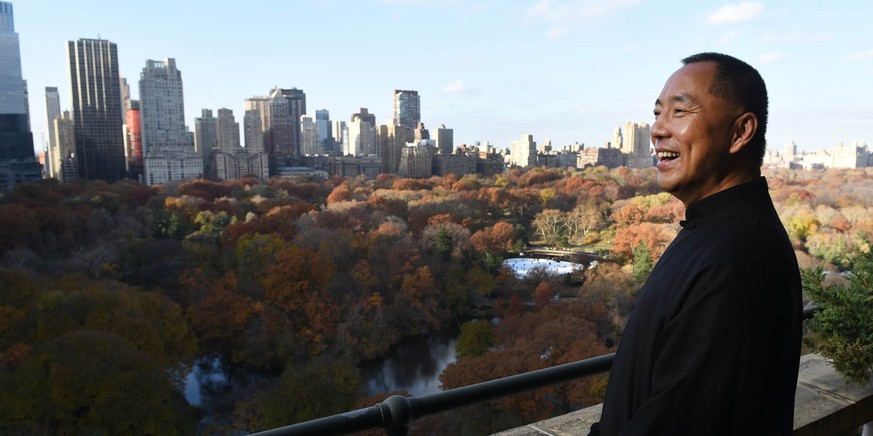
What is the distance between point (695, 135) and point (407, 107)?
237 feet

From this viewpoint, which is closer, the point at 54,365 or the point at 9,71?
the point at 54,365

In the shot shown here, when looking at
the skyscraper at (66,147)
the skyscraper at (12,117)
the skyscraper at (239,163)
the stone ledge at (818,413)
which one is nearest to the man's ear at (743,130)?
the stone ledge at (818,413)

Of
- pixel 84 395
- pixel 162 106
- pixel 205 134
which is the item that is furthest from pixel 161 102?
pixel 84 395

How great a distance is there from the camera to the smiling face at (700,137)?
79 cm

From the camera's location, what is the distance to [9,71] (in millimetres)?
40625

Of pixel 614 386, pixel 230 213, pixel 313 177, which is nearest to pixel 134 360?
pixel 614 386

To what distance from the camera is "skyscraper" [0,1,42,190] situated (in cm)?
3638

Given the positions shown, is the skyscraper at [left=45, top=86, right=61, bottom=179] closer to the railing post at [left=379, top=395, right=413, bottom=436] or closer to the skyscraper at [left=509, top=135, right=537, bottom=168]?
the skyscraper at [left=509, top=135, right=537, bottom=168]

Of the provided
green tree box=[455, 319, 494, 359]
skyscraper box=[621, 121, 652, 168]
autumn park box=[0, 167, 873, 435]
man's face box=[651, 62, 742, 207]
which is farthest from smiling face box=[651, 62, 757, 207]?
skyscraper box=[621, 121, 652, 168]

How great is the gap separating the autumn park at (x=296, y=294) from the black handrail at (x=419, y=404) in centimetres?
215

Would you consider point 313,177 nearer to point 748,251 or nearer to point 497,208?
point 497,208

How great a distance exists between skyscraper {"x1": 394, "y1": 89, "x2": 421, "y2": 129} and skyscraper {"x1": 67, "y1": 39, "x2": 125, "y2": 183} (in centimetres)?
2975

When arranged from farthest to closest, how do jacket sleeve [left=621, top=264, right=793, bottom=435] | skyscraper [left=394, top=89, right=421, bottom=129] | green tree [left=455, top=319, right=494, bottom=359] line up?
1. skyscraper [left=394, top=89, right=421, bottom=129]
2. green tree [left=455, top=319, right=494, bottom=359]
3. jacket sleeve [left=621, top=264, right=793, bottom=435]

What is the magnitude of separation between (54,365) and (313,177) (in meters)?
35.4
